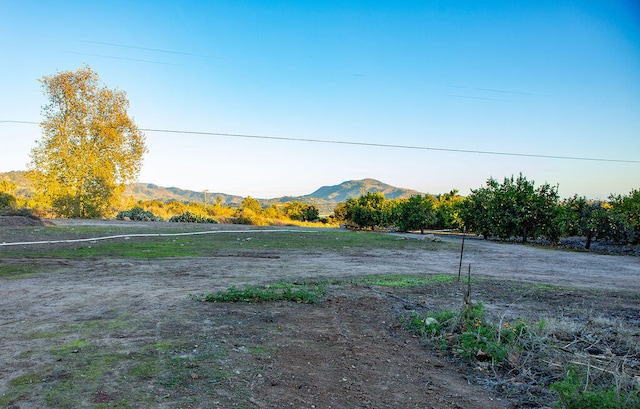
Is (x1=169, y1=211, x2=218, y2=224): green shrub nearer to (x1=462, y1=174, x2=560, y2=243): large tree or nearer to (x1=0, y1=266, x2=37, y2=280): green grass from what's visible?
(x1=462, y1=174, x2=560, y2=243): large tree

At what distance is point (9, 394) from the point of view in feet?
10.4

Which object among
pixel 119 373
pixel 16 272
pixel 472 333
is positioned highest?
pixel 472 333

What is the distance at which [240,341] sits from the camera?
4648 mm

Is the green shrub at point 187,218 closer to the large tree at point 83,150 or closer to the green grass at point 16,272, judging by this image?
the large tree at point 83,150

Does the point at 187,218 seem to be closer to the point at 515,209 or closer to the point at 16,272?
the point at 515,209

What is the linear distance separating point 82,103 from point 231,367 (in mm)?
33394

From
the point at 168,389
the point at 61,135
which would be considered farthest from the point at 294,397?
the point at 61,135

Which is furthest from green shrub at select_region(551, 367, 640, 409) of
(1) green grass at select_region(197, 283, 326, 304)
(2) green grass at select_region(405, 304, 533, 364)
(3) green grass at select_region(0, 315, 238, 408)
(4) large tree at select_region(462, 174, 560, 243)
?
(4) large tree at select_region(462, 174, 560, 243)

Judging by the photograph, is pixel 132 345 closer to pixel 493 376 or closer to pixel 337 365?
pixel 337 365

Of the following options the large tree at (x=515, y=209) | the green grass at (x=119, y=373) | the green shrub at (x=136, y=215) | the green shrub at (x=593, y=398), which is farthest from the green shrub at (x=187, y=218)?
the green shrub at (x=593, y=398)

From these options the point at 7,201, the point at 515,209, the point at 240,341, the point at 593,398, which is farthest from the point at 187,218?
the point at 593,398

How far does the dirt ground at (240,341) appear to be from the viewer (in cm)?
341

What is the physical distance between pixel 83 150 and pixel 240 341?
3179 centimetres

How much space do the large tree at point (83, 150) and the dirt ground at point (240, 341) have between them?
79.0ft
